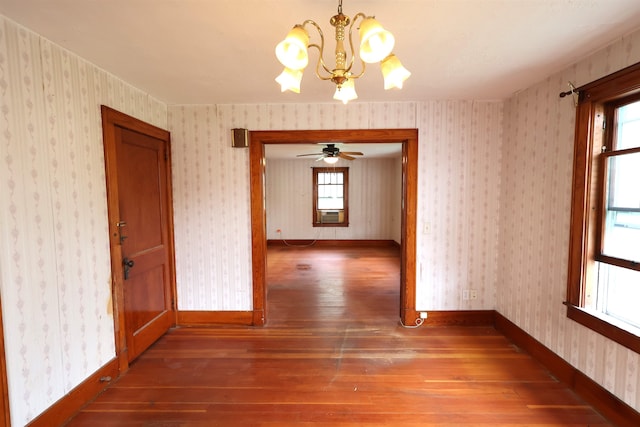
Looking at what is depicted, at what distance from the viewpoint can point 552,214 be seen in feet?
7.50

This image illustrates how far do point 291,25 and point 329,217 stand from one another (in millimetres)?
6468

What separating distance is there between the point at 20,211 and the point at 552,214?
12.2 feet

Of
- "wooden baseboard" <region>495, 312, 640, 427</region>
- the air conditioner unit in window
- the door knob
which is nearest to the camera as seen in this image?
"wooden baseboard" <region>495, 312, 640, 427</region>

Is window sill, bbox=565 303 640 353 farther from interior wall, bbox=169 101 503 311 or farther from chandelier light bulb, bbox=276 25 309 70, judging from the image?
chandelier light bulb, bbox=276 25 309 70

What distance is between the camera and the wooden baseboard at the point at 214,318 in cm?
313

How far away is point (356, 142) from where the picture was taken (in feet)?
10.0

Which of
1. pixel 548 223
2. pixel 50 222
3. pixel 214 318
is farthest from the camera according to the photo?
pixel 214 318

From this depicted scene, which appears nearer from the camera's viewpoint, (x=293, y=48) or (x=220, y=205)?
(x=293, y=48)

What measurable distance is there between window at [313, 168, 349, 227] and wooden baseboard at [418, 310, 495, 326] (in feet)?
15.9

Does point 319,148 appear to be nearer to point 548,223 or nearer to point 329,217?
point 329,217

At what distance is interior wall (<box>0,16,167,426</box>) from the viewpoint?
1.53 metres

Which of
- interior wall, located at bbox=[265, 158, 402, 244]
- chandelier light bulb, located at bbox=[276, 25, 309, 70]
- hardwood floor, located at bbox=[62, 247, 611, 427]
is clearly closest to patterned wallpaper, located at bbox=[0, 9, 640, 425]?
hardwood floor, located at bbox=[62, 247, 611, 427]

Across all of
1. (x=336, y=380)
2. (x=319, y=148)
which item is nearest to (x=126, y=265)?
(x=336, y=380)

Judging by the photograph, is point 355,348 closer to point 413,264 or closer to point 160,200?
point 413,264
